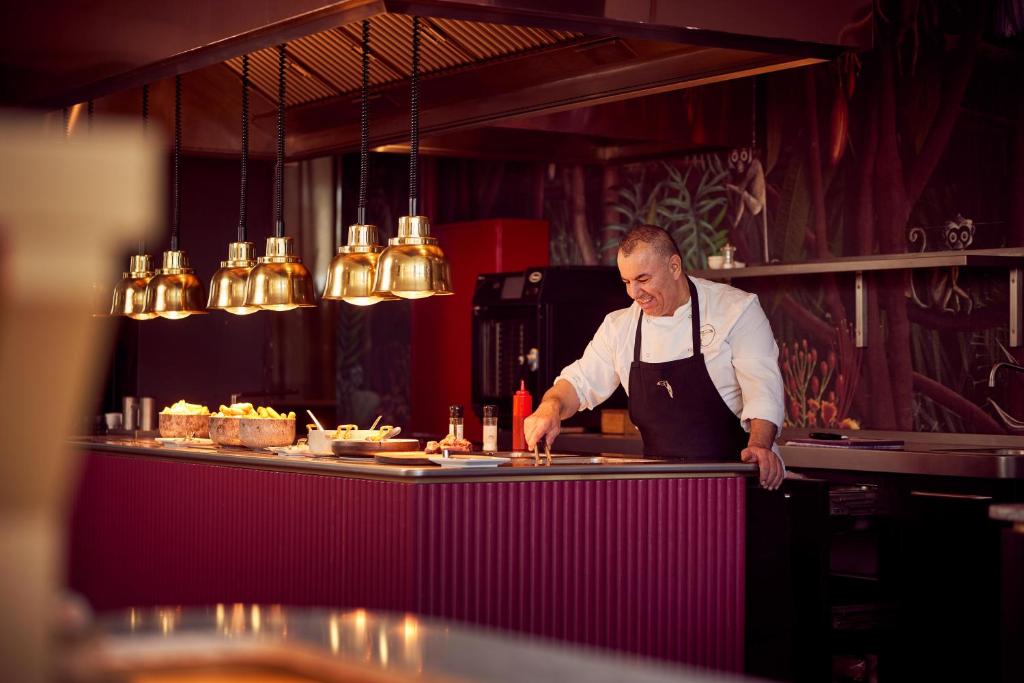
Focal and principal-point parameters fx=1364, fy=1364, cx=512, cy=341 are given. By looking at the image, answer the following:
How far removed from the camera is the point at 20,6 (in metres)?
5.52

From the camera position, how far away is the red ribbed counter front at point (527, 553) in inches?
152

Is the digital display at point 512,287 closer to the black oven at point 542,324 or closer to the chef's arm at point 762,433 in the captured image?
the black oven at point 542,324

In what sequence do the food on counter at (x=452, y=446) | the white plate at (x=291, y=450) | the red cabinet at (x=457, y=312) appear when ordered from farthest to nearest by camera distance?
the red cabinet at (x=457, y=312) < the white plate at (x=291, y=450) < the food on counter at (x=452, y=446)

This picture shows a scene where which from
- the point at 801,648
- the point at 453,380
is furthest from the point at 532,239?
the point at 801,648

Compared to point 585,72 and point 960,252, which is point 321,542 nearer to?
point 585,72

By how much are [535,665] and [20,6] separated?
4.83 m

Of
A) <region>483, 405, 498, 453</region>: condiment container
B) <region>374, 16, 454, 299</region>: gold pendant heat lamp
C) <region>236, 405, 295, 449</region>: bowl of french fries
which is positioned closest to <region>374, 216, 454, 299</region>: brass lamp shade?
<region>374, 16, 454, 299</region>: gold pendant heat lamp

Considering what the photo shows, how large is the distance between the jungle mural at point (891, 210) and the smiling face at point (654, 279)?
1.56 meters

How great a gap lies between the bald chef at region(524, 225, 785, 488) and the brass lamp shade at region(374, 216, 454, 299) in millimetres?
588

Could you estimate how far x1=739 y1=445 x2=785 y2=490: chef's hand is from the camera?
4164 mm

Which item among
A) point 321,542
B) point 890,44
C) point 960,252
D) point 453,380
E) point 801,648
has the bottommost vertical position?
point 801,648

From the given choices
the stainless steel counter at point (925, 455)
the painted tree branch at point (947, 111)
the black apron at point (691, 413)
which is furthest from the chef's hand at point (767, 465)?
the painted tree branch at point (947, 111)

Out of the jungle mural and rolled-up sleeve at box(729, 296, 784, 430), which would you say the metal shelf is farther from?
rolled-up sleeve at box(729, 296, 784, 430)

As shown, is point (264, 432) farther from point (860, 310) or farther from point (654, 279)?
point (860, 310)
